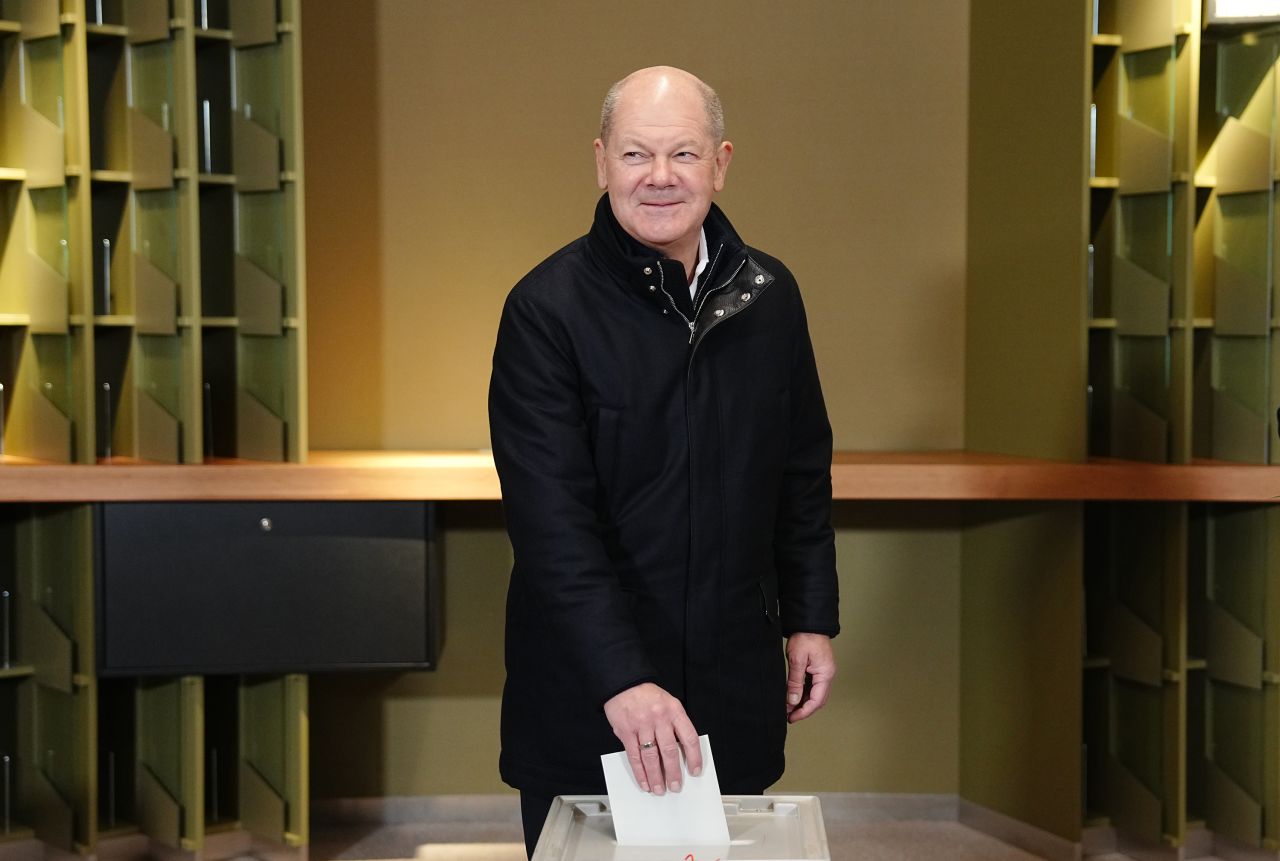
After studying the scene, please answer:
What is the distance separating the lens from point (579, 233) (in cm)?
383

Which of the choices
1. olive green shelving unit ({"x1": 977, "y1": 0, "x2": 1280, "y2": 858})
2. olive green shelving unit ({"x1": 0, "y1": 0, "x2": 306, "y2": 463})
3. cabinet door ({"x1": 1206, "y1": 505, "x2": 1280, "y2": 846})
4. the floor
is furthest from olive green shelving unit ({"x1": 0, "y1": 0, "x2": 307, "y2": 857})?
cabinet door ({"x1": 1206, "y1": 505, "x2": 1280, "y2": 846})

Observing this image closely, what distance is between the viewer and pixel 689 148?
5.84ft

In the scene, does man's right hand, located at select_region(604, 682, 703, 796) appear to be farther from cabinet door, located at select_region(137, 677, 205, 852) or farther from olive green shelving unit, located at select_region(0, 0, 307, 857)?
cabinet door, located at select_region(137, 677, 205, 852)

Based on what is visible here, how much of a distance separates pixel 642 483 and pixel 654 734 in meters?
0.36

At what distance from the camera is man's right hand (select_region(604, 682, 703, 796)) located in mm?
1584

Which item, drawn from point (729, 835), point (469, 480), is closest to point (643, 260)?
point (729, 835)

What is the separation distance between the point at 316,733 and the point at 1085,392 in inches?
86.4

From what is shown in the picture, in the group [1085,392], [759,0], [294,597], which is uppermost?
[759,0]

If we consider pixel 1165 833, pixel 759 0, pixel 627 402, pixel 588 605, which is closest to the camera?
pixel 588 605

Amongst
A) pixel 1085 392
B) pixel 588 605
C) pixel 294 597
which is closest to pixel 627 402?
pixel 588 605

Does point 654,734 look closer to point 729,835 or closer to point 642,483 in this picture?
point 729,835

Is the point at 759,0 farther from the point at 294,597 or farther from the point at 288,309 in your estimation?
the point at 294,597

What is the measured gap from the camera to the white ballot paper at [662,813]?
1.55m

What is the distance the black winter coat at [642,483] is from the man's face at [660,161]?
2.1 inches
